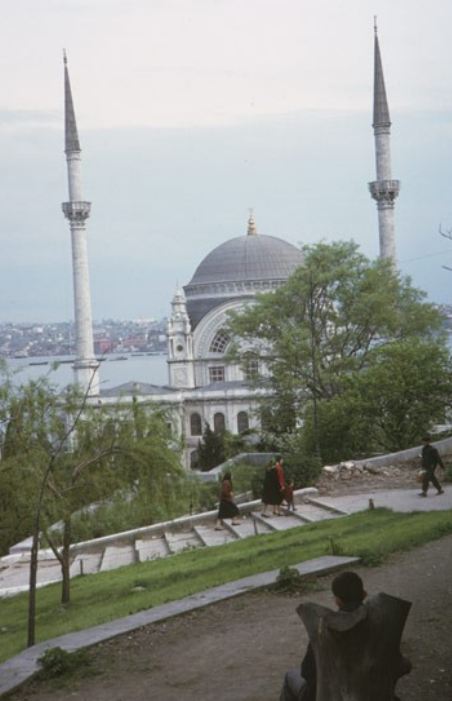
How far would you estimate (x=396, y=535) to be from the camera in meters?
12.7

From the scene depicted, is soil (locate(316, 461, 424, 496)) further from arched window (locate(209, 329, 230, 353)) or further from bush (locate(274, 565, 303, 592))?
arched window (locate(209, 329, 230, 353))

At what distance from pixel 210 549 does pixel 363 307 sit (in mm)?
22682

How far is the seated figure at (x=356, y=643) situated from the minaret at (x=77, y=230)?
54.3m

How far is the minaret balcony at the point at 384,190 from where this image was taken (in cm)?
5772

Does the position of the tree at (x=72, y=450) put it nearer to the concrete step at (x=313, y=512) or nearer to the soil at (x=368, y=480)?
the concrete step at (x=313, y=512)

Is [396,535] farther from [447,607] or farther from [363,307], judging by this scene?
[363,307]

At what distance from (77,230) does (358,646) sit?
56.3 metres

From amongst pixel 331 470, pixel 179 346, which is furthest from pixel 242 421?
pixel 331 470

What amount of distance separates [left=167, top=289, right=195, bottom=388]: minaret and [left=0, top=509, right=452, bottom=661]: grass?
55.4m

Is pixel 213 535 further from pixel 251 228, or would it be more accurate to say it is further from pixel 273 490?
pixel 251 228

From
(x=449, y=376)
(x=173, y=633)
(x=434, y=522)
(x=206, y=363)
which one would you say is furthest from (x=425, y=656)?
(x=206, y=363)

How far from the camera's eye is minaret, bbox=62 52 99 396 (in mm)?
59625

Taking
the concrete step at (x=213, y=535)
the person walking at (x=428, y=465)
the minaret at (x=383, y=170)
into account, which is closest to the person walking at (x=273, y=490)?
the concrete step at (x=213, y=535)

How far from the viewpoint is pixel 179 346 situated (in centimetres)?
7312
